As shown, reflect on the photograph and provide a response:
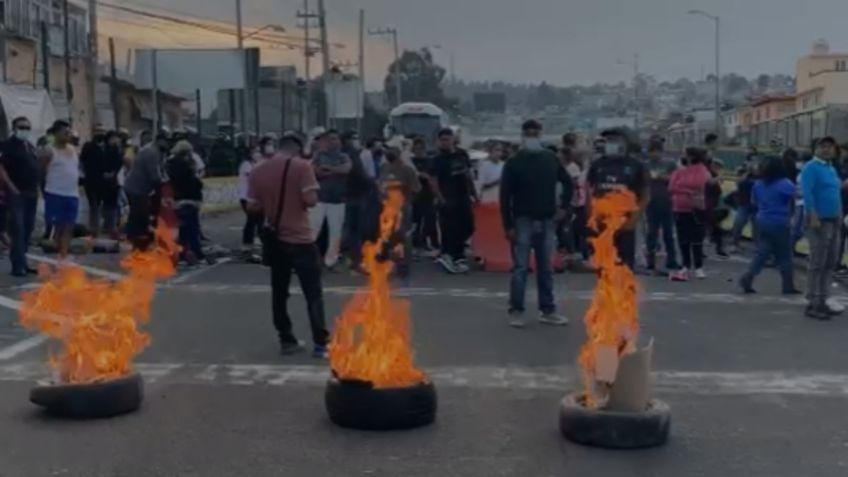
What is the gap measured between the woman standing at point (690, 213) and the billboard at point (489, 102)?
10367cm

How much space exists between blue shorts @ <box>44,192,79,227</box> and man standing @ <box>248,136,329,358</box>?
735 centimetres

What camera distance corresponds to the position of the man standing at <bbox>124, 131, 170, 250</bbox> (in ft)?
56.2

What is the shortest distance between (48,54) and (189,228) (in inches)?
924

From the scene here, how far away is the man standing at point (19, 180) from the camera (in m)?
16.0

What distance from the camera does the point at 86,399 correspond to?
8375 mm

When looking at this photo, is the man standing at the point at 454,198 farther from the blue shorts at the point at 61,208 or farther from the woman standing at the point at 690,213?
the blue shorts at the point at 61,208

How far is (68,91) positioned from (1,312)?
30608 millimetres

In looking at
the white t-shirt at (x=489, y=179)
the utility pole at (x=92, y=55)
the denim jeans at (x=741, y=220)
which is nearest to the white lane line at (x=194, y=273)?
the white t-shirt at (x=489, y=179)

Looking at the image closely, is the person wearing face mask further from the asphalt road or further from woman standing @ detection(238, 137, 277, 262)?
the asphalt road

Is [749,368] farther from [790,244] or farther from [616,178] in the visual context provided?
[790,244]

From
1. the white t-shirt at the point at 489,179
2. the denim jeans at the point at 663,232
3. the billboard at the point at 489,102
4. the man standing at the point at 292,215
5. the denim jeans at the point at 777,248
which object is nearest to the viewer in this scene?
the man standing at the point at 292,215

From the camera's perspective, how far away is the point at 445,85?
434 ft

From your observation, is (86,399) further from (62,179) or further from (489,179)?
(489,179)

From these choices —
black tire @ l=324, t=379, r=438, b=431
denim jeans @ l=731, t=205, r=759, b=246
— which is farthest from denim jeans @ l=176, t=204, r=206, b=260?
black tire @ l=324, t=379, r=438, b=431
